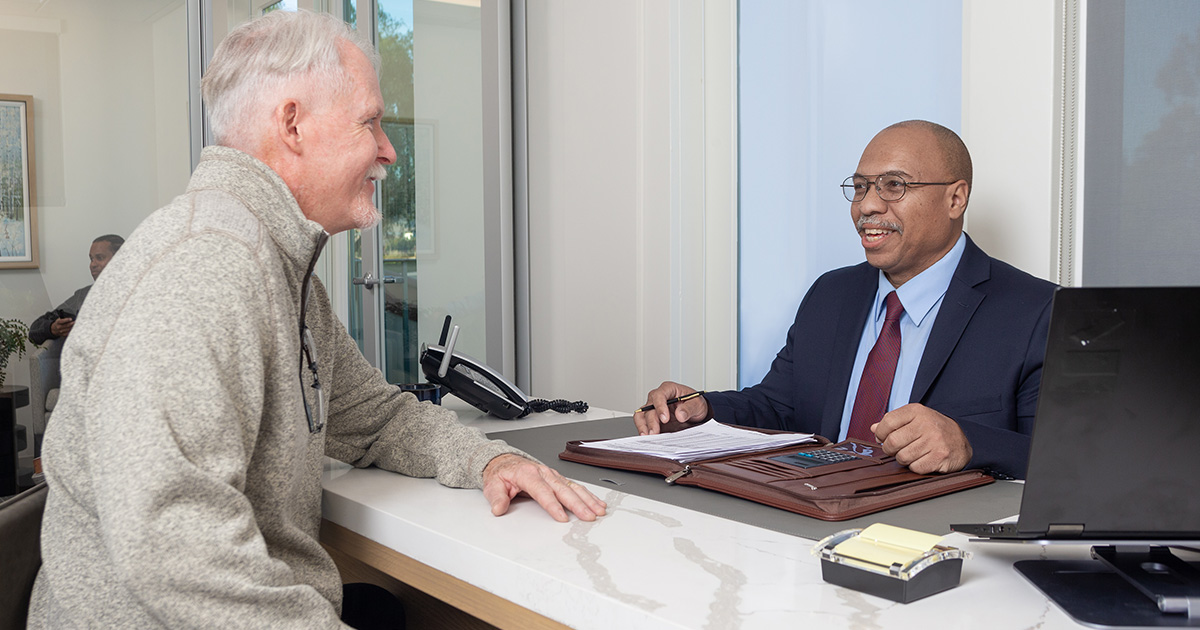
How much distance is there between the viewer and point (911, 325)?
2.00 meters

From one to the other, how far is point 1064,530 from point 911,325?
1119 mm

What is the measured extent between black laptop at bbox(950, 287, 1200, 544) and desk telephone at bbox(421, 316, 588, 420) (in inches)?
49.0

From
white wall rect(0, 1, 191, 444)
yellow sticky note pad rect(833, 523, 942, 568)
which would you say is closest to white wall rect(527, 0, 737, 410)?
white wall rect(0, 1, 191, 444)

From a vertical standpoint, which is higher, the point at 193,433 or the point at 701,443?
the point at 193,433

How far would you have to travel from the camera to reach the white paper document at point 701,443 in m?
→ 1.49

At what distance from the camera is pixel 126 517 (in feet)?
3.03

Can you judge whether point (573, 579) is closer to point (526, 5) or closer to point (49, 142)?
point (49, 142)

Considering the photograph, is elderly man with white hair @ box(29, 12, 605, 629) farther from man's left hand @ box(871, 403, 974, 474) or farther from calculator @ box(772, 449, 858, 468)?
man's left hand @ box(871, 403, 974, 474)

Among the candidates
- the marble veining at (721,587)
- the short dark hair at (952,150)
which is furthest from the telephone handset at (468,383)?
the short dark hair at (952,150)

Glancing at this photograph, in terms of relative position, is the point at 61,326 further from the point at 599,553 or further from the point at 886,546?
the point at 886,546

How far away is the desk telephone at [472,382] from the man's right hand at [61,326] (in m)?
1.29

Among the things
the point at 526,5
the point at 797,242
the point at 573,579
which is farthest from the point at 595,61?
the point at 573,579

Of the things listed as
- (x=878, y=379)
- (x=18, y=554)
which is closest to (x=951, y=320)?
(x=878, y=379)

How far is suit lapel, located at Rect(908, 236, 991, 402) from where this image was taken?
185 cm
